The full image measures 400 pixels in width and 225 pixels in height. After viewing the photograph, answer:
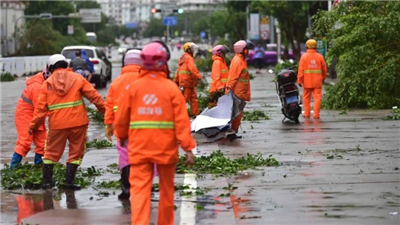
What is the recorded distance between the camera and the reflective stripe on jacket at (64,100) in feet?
37.6

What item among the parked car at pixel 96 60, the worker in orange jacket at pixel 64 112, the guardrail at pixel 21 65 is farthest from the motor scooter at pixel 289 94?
the guardrail at pixel 21 65

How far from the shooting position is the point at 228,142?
1677 centimetres

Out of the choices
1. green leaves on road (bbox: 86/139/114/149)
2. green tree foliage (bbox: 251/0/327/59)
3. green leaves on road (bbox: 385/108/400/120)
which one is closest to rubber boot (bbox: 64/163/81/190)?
green leaves on road (bbox: 86/139/114/149)

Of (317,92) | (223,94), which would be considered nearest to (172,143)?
(223,94)

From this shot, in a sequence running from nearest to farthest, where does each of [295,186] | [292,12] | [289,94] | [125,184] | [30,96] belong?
[125,184]
[295,186]
[30,96]
[289,94]
[292,12]

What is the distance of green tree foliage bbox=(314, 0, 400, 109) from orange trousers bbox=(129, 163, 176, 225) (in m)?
15.1

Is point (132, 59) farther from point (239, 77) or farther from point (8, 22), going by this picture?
point (8, 22)

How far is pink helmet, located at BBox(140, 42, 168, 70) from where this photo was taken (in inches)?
326

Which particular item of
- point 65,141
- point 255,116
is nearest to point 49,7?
point 255,116

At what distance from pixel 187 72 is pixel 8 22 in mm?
71962

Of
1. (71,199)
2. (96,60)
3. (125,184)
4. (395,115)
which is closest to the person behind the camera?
(125,184)

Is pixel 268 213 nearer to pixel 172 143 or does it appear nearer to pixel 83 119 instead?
pixel 172 143

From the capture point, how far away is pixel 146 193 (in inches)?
322

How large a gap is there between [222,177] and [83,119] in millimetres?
1973
